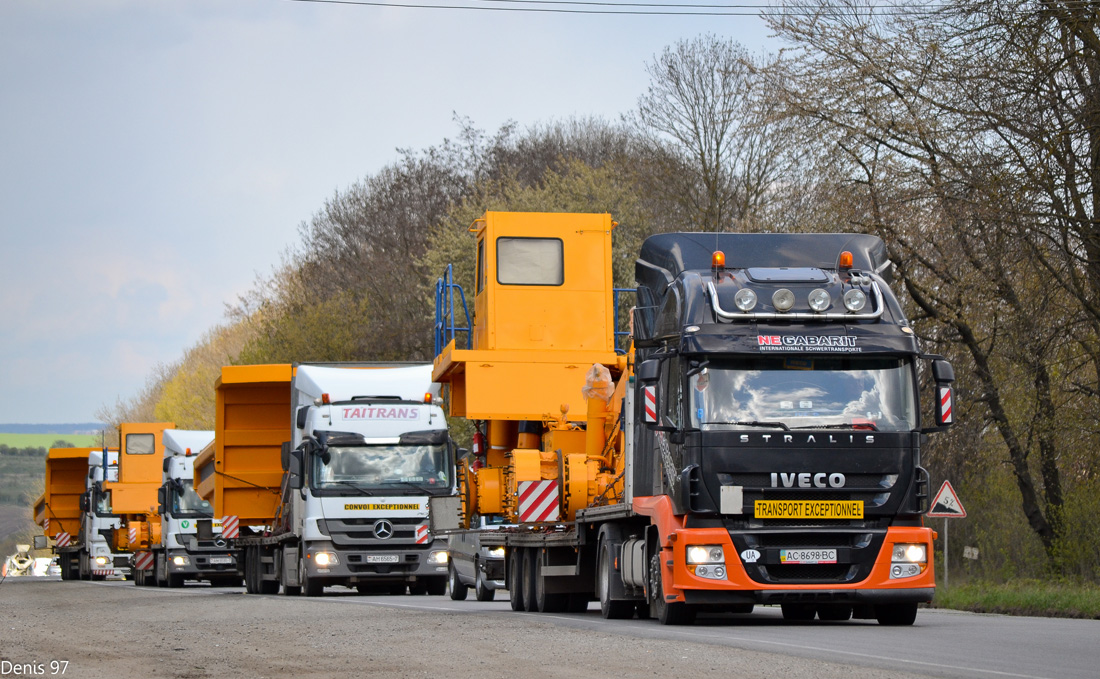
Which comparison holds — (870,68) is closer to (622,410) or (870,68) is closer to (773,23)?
(773,23)

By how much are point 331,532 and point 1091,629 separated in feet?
46.8

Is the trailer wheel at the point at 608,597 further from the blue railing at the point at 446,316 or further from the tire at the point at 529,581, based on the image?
the blue railing at the point at 446,316

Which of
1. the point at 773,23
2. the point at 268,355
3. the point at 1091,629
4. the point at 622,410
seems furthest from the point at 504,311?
the point at 268,355

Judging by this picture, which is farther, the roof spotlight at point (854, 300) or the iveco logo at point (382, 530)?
the iveco logo at point (382, 530)

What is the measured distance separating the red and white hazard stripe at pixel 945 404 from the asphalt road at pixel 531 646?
1.92 meters

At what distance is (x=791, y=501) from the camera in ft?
47.8

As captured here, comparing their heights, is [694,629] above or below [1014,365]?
below

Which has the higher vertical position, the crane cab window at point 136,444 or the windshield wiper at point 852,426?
the crane cab window at point 136,444

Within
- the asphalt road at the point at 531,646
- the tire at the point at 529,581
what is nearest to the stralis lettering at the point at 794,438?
the asphalt road at the point at 531,646

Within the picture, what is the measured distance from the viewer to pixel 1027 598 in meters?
20.8

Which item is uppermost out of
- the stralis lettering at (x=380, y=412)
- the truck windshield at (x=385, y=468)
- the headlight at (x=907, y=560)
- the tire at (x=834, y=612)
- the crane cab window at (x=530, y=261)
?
the crane cab window at (x=530, y=261)

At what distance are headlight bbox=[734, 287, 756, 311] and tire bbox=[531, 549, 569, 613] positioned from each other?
5.57m

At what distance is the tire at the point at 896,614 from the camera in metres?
15.6

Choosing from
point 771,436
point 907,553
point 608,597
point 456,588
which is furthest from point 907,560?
point 456,588
